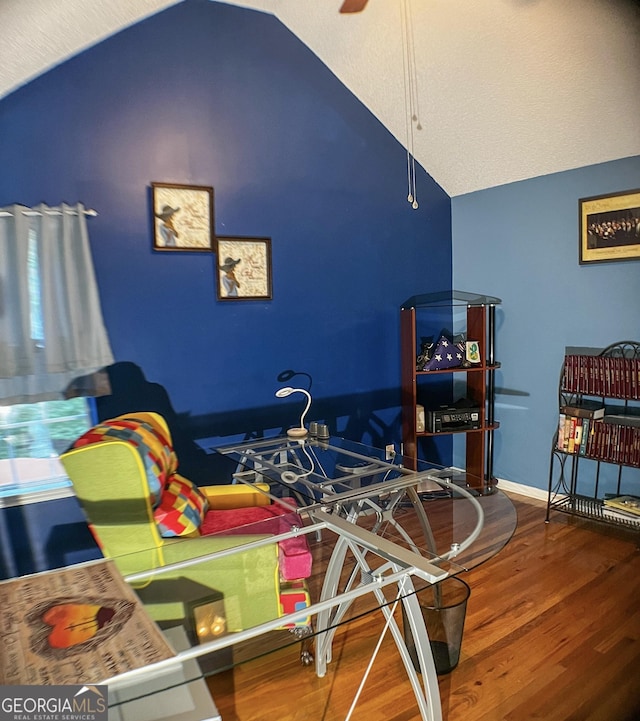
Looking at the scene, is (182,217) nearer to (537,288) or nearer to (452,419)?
(452,419)

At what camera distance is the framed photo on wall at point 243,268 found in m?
3.22

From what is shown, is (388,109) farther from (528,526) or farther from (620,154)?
(528,526)

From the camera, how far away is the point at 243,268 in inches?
129

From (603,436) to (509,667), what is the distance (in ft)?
5.40

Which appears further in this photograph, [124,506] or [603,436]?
[603,436]

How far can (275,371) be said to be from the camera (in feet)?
11.3

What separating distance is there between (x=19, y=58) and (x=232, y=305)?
5.04ft

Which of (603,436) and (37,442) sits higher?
(37,442)

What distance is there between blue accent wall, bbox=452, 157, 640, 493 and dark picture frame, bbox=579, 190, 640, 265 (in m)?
0.05

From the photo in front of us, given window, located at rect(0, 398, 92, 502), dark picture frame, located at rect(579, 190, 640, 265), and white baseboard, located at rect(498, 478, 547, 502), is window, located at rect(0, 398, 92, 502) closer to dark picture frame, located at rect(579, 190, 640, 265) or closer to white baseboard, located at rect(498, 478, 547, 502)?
white baseboard, located at rect(498, 478, 547, 502)

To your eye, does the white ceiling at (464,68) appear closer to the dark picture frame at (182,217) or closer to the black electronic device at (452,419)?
the dark picture frame at (182,217)

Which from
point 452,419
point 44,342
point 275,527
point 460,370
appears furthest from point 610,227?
point 44,342

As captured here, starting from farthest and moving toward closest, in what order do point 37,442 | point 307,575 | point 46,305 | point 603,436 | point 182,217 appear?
point 603,436
point 182,217
point 37,442
point 46,305
point 307,575

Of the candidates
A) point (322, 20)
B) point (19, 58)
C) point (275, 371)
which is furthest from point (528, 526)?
point (19, 58)
